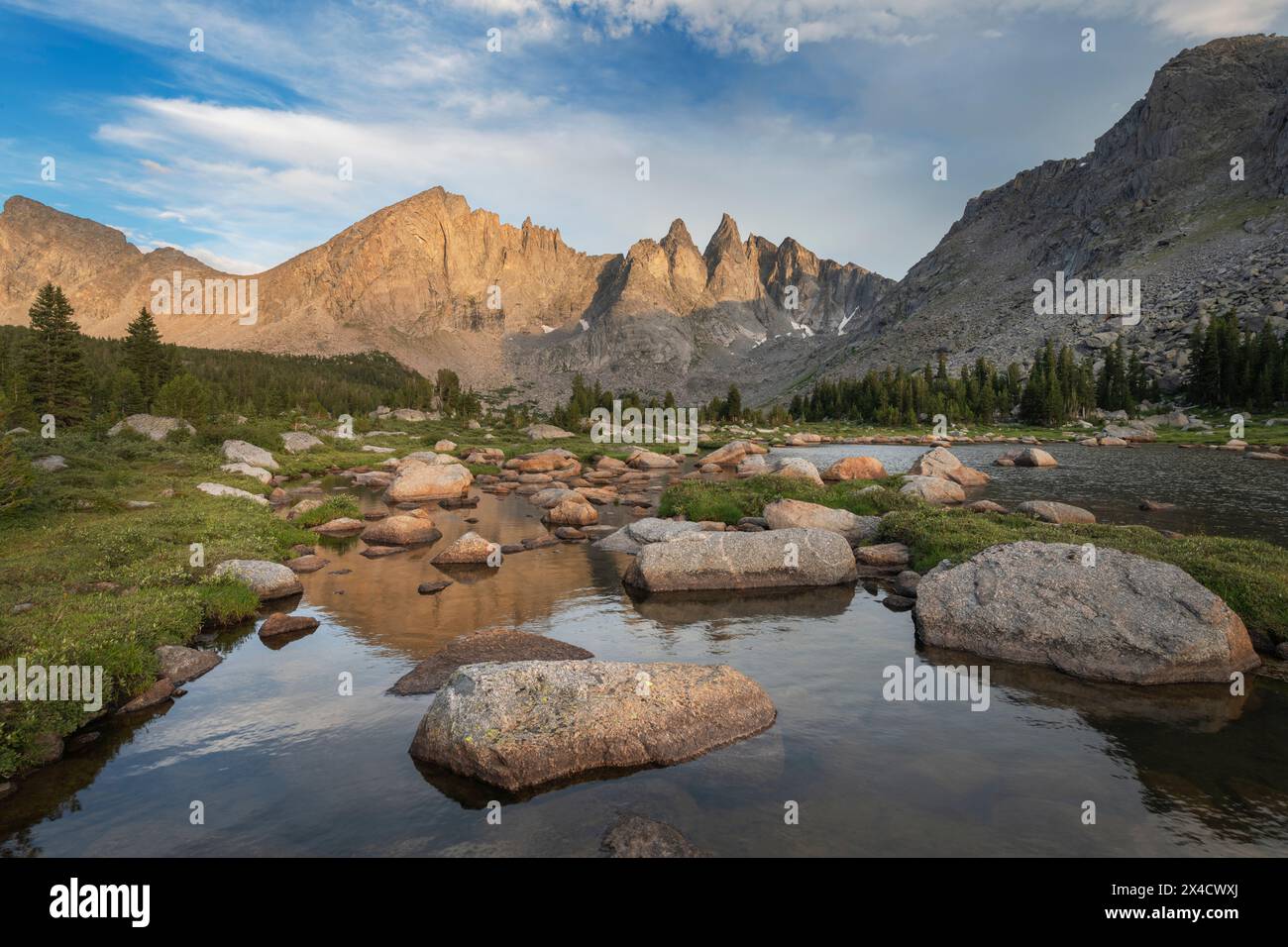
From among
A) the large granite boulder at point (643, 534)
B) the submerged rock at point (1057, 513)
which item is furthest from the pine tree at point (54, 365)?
the submerged rock at point (1057, 513)

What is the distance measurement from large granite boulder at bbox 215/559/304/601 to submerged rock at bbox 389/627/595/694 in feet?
27.7

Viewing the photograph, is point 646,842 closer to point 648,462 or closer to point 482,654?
point 482,654

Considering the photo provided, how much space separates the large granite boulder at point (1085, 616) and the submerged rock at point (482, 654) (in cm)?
955

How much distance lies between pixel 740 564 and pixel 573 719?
38.8 feet

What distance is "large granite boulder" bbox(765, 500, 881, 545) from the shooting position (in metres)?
27.3

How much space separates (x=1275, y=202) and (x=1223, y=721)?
21537 centimetres

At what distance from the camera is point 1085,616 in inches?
600

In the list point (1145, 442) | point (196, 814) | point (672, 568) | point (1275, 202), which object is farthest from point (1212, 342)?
point (196, 814)

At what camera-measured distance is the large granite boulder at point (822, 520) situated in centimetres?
2734

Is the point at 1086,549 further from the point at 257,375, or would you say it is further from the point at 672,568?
the point at 257,375

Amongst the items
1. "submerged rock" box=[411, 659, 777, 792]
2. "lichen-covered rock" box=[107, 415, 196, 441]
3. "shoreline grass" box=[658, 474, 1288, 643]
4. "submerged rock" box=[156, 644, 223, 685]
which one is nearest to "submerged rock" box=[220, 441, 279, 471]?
"lichen-covered rock" box=[107, 415, 196, 441]

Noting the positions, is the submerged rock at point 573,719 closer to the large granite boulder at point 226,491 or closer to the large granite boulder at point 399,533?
the large granite boulder at point 399,533
